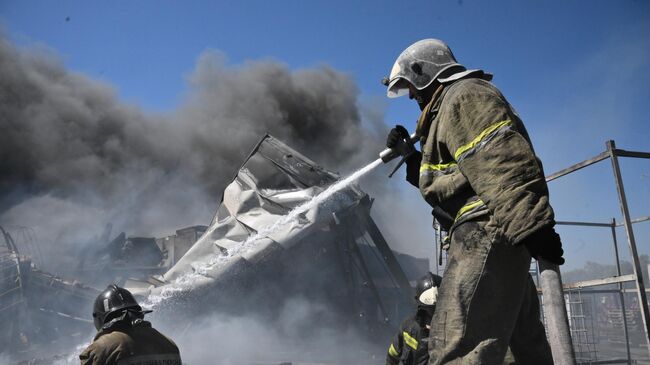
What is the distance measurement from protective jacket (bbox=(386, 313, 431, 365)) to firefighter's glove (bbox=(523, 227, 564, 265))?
7.67 feet

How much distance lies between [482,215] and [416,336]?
2.34 meters

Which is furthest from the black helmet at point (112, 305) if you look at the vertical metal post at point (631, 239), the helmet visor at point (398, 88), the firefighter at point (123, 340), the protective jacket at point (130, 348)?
the vertical metal post at point (631, 239)

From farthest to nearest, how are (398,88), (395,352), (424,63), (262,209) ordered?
(262,209)
(395,352)
(398,88)
(424,63)

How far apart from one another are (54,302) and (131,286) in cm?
195

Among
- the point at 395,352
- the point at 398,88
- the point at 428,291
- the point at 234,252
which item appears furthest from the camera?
the point at 234,252

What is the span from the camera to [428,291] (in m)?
3.85

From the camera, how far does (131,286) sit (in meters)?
8.10

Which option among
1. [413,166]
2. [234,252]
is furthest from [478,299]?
[234,252]

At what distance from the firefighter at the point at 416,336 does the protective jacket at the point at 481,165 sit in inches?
82.1

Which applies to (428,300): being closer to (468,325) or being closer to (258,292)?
(468,325)

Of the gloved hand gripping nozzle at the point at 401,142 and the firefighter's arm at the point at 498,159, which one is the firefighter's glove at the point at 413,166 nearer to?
the gloved hand gripping nozzle at the point at 401,142

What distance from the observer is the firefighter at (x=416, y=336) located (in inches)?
138

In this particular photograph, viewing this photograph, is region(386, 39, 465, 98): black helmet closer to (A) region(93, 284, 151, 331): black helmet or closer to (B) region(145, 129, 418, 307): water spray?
(A) region(93, 284, 151, 331): black helmet

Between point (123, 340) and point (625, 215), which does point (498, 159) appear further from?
point (625, 215)
